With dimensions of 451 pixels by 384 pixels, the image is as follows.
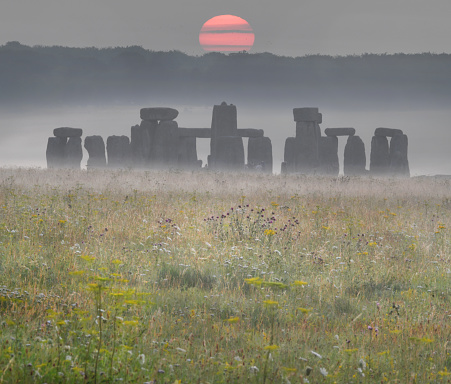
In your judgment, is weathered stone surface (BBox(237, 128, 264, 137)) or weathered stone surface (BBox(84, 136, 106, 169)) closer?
weathered stone surface (BBox(237, 128, 264, 137))

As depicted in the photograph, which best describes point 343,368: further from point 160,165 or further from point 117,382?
point 160,165

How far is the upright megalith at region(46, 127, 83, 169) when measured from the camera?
3978 cm

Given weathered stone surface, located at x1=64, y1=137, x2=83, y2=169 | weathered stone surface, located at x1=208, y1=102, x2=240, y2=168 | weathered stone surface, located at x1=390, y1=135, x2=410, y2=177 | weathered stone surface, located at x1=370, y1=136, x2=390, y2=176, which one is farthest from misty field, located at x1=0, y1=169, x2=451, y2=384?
weathered stone surface, located at x1=370, y1=136, x2=390, y2=176

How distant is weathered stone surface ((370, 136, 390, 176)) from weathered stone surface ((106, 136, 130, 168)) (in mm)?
16932

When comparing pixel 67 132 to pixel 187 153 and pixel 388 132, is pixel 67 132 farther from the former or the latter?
pixel 388 132

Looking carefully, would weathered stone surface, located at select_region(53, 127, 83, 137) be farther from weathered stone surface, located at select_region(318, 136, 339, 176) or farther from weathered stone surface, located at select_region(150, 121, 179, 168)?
weathered stone surface, located at select_region(318, 136, 339, 176)

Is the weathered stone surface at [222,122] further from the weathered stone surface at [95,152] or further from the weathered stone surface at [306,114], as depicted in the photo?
the weathered stone surface at [95,152]

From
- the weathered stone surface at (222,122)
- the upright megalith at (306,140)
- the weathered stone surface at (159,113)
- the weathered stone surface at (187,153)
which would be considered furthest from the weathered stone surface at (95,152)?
the upright megalith at (306,140)

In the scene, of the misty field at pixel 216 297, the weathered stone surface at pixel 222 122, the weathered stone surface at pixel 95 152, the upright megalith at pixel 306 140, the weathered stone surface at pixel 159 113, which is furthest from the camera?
the weathered stone surface at pixel 95 152

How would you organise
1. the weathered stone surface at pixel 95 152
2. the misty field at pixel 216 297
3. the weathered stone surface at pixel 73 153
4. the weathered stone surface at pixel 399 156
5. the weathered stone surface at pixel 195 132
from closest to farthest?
the misty field at pixel 216 297, the weathered stone surface at pixel 73 153, the weathered stone surface at pixel 195 132, the weathered stone surface at pixel 95 152, the weathered stone surface at pixel 399 156

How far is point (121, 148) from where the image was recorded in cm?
4100

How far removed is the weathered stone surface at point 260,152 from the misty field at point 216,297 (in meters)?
26.9

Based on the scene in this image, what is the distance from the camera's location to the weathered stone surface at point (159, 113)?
125 ft

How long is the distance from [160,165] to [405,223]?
1101 inches
